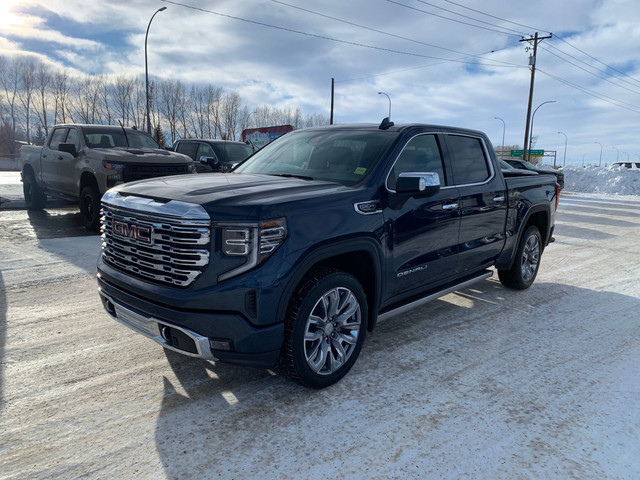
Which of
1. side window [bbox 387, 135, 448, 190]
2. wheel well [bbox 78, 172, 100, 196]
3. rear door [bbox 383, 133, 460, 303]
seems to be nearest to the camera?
rear door [bbox 383, 133, 460, 303]

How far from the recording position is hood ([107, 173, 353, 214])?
288 cm

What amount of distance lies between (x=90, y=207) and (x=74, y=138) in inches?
68.1

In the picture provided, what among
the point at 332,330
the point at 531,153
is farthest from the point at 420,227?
the point at 531,153

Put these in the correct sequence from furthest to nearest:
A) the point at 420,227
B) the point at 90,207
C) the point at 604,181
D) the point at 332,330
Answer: the point at 604,181 → the point at 90,207 → the point at 420,227 → the point at 332,330

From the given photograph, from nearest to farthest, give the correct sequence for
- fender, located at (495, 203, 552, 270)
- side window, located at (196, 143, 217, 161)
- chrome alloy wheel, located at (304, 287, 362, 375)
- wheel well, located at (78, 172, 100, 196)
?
chrome alloy wheel, located at (304, 287, 362, 375) → fender, located at (495, 203, 552, 270) → wheel well, located at (78, 172, 100, 196) → side window, located at (196, 143, 217, 161)

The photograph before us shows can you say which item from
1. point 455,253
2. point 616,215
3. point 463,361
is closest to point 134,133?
A: point 455,253

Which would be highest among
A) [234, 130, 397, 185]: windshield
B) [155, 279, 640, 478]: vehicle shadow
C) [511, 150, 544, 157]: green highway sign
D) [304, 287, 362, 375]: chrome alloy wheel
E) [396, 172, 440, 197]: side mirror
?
[511, 150, 544, 157]: green highway sign

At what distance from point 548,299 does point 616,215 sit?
12545 millimetres

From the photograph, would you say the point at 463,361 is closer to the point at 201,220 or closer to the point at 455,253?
the point at 455,253

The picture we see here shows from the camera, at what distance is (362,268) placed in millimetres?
3539

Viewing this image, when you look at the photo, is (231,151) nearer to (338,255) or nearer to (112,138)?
(112,138)

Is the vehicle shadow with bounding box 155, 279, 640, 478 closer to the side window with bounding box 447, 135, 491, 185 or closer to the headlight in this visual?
the headlight

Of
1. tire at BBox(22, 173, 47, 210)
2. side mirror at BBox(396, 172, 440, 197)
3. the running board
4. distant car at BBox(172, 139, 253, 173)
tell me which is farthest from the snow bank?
side mirror at BBox(396, 172, 440, 197)

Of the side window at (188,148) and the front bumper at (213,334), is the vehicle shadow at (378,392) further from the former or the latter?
the side window at (188,148)
